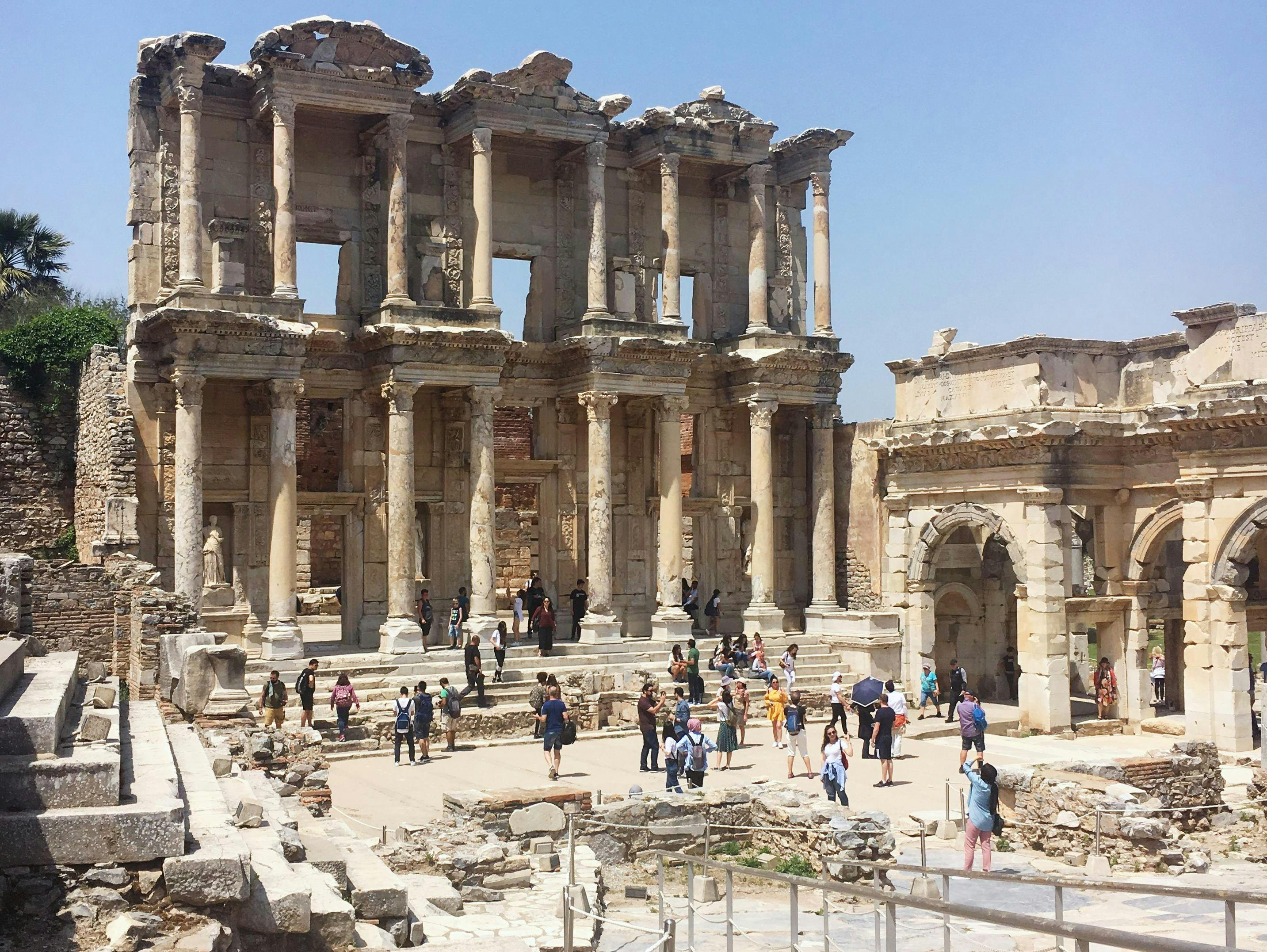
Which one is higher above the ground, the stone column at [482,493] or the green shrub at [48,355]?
the green shrub at [48,355]

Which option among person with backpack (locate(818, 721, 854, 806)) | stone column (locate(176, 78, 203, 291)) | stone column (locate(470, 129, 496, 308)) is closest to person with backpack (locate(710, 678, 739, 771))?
person with backpack (locate(818, 721, 854, 806))

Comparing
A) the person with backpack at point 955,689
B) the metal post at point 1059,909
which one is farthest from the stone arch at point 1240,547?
the metal post at point 1059,909

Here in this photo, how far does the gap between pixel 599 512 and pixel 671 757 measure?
35.4ft

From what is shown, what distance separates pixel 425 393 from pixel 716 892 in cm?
1695

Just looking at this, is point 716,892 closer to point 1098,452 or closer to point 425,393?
point 1098,452

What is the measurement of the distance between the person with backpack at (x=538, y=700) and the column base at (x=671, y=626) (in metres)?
4.97

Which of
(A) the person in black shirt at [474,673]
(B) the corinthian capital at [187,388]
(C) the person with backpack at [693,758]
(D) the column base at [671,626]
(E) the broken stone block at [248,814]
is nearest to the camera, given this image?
(E) the broken stone block at [248,814]

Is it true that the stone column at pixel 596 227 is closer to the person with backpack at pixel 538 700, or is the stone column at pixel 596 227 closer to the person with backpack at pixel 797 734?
the person with backpack at pixel 538 700

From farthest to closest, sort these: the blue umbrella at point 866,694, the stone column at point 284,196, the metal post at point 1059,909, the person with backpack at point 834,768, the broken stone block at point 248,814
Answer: the stone column at point 284,196 < the blue umbrella at point 866,694 < the person with backpack at point 834,768 < the broken stone block at point 248,814 < the metal post at point 1059,909

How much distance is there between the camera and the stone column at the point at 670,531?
29016mm

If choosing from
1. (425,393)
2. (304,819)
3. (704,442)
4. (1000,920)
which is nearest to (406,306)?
(425,393)

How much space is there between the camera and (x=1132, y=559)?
25.9 metres

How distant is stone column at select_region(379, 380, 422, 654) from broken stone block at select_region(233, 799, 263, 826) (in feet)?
52.5

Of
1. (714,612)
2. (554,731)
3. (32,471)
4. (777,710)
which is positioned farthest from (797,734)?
(32,471)
